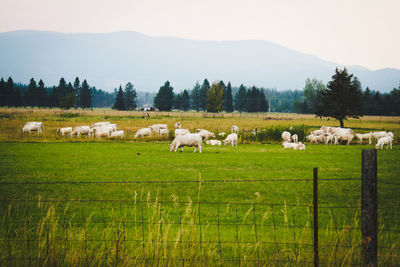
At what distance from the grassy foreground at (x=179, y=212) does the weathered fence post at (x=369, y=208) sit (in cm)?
54

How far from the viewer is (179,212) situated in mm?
10391

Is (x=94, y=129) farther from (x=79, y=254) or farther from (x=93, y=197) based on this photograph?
(x=79, y=254)

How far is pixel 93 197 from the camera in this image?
1177 cm

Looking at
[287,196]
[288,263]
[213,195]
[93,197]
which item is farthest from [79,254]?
[287,196]

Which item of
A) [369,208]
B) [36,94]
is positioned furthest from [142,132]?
[36,94]

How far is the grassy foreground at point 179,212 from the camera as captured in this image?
5914 millimetres

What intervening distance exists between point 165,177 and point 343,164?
1147cm

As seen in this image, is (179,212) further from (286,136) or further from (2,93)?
(2,93)

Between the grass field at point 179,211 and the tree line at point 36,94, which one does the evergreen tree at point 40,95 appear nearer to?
the tree line at point 36,94

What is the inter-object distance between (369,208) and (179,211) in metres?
6.60

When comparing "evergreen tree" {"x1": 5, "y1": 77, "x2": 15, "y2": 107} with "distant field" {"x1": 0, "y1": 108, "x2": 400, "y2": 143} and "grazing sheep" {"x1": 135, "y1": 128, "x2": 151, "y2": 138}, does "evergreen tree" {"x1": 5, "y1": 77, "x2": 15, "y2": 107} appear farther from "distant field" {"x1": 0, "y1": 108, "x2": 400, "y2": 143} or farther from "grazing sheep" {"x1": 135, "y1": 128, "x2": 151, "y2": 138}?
"grazing sheep" {"x1": 135, "y1": 128, "x2": 151, "y2": 138}

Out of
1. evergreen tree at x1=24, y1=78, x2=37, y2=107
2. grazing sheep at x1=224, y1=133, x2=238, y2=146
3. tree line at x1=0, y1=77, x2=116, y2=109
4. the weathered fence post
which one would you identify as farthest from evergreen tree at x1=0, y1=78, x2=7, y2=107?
the weathered fence post

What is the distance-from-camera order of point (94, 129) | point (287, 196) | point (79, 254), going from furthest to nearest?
1. point (94, 129)
2. point (287, 196)
3. point (79, 254)

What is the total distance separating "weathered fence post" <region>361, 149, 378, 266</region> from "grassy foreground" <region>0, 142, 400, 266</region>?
1.77 feet
